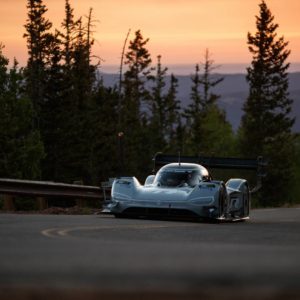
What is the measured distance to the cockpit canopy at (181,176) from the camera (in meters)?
19.4

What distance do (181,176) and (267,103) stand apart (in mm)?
93109

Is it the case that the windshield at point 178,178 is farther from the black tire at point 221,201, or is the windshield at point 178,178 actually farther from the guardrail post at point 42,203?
the guardrail post at point 42,203

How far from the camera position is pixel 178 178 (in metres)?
19.5

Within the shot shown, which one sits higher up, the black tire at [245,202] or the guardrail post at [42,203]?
the black tire at [245,202]

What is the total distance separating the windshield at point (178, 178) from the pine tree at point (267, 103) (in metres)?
90.7

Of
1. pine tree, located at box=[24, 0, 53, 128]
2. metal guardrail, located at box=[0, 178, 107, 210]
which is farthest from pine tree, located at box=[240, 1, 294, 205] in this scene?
metal guardrail, located at box=[0, 178, 107, 210]

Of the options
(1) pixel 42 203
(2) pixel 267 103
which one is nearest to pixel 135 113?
(2) pixel 267 103

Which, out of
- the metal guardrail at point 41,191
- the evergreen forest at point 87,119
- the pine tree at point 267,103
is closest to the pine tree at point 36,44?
the evergreen forest at point 87,119

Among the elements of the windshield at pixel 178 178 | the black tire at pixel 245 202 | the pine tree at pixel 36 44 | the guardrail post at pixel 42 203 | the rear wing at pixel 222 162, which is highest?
the pine tree at pixel 36 44

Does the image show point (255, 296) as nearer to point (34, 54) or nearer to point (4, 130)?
point (4, 130)

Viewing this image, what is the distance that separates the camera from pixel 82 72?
316 feet

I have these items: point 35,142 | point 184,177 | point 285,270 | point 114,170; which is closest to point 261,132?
point 114,170

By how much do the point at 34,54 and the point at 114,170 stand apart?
53.6ft

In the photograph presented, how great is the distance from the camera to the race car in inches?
712
